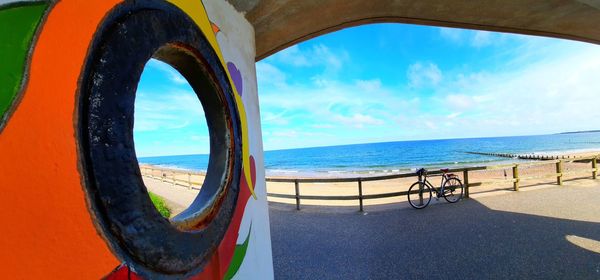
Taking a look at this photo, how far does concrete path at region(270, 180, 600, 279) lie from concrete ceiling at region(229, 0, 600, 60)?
312 cm

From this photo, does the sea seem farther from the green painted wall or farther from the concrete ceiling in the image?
the green painted wall

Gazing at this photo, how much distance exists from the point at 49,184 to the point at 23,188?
54mm

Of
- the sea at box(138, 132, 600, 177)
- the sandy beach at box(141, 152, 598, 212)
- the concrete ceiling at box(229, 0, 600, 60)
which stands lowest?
the sea at box(138, 132, 600, 177)

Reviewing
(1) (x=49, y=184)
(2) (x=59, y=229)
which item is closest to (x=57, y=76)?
(1) (x=49, y=184)

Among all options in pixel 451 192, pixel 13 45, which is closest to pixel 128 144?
pixel 13 45

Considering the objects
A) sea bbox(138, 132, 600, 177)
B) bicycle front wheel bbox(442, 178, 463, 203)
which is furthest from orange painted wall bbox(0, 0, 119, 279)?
sea bbox(138, 132, 600, 177)

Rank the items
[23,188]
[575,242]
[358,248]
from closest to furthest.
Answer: [23,188] < [575,242] < [358,248]

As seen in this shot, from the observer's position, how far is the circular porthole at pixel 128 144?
2.27 feet

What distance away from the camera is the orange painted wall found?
0.53m

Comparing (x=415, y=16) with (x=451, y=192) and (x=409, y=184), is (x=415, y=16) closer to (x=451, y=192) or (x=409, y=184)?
(x=451, y=192)

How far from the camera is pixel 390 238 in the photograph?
4.60 meters

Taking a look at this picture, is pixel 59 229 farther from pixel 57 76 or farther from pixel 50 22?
pixel 50 22

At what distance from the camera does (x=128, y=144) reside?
2.57ft

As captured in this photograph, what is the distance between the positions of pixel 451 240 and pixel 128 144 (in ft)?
16.7
